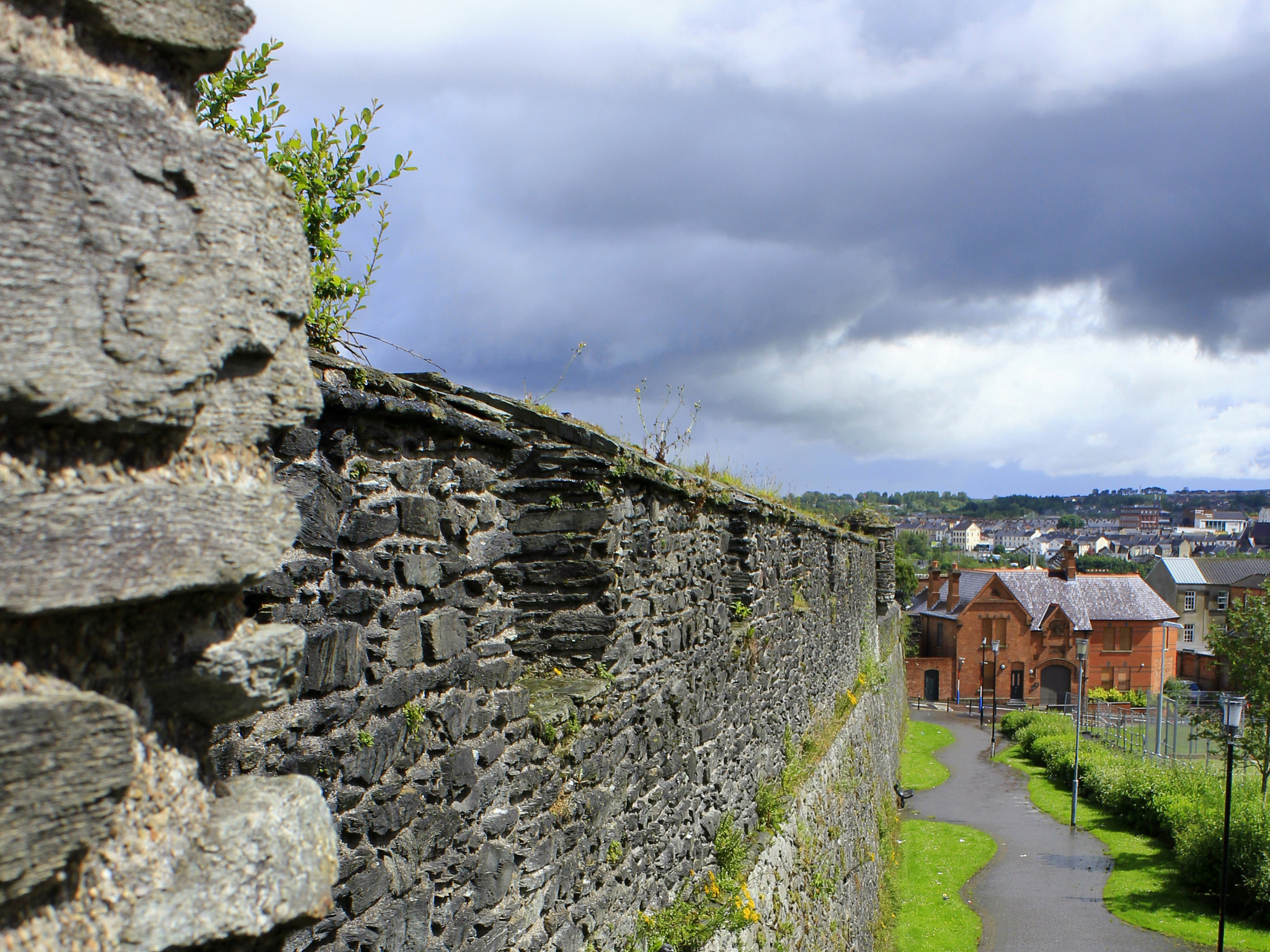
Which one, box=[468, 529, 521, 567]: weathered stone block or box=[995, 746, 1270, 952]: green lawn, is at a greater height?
box=[468, 529, 521, 567]: weathered stone block

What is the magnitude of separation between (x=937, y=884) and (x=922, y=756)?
1522cm

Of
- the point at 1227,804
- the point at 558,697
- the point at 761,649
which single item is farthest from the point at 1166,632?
the point at 558,697

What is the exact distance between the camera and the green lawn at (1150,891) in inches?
663

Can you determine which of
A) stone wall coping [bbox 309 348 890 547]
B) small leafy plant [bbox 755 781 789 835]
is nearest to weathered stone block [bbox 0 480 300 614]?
stone wall coping [bbox 309 348 890 547]

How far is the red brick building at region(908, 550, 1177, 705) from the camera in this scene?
49781mm

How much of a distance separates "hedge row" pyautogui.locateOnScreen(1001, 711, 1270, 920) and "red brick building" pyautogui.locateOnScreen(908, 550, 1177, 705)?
15.4m

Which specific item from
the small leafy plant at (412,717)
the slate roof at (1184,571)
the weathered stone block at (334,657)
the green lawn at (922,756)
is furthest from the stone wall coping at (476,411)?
the slate roof at (1184,571)

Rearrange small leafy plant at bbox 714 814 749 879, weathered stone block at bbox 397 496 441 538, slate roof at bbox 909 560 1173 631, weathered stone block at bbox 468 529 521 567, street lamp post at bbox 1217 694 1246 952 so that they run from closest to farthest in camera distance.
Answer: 1. weathered stone block at bbox 397 496 441 538
2. weathered stone block at bbox 468 529 521 567
3. small leafy plant at bbox 714 814 749 879
4. street lamp post at bbox 1217 694 1246 952
5. slate roof at bbox 909 560 1173 631

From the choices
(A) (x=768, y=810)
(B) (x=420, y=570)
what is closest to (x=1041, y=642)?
(A) (x=768, y=810)

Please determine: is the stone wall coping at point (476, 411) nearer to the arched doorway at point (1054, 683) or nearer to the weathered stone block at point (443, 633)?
the weathered stone block at point (443, 633)

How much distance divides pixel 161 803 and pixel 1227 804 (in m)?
18.1

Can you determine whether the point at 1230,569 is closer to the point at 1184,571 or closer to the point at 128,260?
the point at 1184,571

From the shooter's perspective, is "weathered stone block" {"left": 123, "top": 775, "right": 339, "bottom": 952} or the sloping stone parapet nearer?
"weathered stone block" {"left": 123, "top": 775, "right": 339, "bottom": 952}

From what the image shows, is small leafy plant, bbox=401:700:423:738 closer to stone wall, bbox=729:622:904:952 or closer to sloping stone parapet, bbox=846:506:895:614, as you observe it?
stone wall, bbox=729:622:904:952
